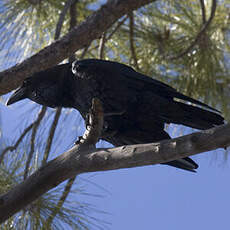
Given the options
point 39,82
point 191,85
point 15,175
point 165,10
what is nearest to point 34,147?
point 15,175

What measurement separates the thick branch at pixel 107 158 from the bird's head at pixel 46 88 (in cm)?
87

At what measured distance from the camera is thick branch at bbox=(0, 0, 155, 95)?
2951 mm

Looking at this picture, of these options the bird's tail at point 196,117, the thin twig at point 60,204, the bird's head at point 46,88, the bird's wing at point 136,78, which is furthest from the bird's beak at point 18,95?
the bird's tail at point 196,117

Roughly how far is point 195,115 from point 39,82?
1039 mm

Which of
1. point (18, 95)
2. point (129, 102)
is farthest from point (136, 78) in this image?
point (18, 95)

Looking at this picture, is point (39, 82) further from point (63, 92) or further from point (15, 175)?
point (15, 175)

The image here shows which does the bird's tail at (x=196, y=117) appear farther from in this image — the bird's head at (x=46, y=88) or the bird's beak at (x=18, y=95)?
the bird's beak at (x=18, y=95)

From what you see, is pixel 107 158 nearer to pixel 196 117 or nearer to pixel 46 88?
pixel 196 117

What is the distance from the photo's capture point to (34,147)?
322cm

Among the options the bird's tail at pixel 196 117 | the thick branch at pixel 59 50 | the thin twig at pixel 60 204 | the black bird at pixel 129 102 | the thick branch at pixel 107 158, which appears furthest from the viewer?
the thick branch at pixel 59 50

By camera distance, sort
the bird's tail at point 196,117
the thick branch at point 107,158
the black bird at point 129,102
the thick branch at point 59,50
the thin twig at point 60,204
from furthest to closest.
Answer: the thick branch at point 59,50 → the thin twig at point 60,204 → the black bird at point 129,102 → the bird's tail at point 196,117 → the thick branch at point 107,158

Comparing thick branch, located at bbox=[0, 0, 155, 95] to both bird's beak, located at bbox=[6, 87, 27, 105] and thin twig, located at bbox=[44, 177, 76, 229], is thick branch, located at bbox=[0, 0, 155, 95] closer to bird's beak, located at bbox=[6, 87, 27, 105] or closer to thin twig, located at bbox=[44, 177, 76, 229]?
bird's beak, located at bbox=[6, 87, 27, 105]

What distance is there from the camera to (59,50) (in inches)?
118

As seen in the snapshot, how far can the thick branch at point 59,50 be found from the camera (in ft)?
9.68
